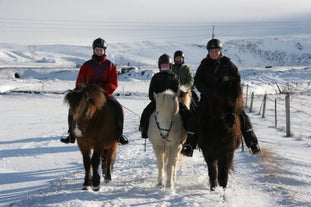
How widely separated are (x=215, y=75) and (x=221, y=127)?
1030 mm

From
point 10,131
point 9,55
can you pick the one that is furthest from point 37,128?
point 9,55

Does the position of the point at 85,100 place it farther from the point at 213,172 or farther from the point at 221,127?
the point at 213,172

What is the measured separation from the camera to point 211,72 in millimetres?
5828

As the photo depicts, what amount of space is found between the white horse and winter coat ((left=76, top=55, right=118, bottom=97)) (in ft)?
3.37

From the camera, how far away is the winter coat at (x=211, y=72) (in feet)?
18.7

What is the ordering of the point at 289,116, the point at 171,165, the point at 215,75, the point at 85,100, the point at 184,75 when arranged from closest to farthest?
1. the point at 85,100
2. the point at 215,75
3. the point at 171,165
4. the point at 184,75
5. the point at 289,116

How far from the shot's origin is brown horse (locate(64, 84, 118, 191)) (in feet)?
17.6

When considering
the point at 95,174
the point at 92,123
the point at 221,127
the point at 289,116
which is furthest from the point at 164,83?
the point at 289,116

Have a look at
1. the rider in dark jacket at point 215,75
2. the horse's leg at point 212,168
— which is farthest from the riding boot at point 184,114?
the horse's leg at point 212,168

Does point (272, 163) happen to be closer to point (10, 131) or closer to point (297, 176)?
point (297, 176)

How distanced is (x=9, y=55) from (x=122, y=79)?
91.6m

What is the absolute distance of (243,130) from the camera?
18.7ft

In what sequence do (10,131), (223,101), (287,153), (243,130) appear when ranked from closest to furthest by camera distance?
(223,101), (243,130), (287,153), (10,131)

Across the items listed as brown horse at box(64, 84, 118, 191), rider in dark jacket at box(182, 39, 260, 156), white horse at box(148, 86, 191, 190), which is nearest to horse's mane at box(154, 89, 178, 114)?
white horse at box(148, 86, 191, 190)
